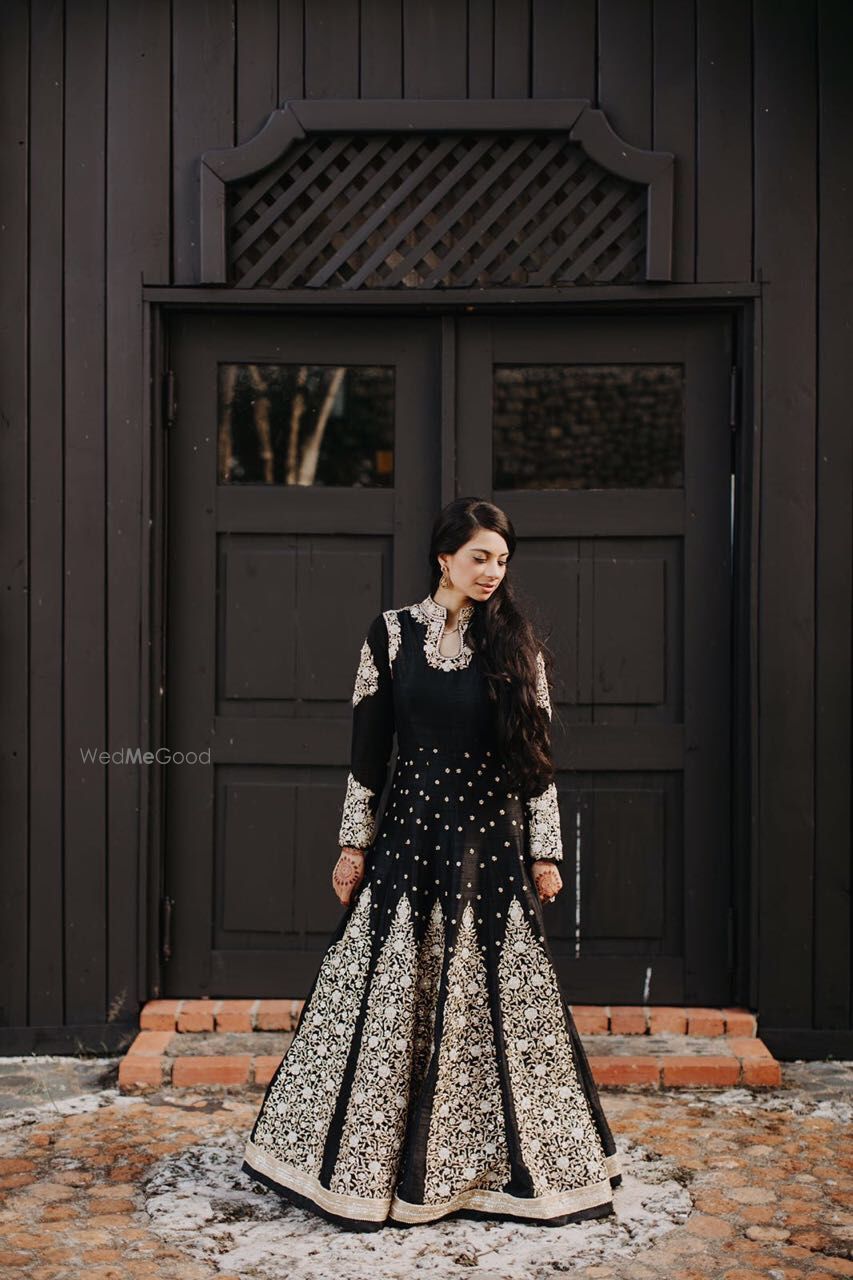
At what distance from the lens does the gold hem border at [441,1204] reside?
3.58m

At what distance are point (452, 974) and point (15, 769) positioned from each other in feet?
7.00

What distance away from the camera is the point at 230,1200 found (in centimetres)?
378

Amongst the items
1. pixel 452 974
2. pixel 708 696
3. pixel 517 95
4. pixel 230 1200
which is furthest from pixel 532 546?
pixel 230 1200

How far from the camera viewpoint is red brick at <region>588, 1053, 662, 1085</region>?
15.6 ft

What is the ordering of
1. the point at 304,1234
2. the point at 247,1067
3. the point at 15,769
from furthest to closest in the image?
the point at 15,769 → the point at 247,1067 → the point at 304,1234

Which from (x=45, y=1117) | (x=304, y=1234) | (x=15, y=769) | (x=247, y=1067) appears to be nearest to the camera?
(x=304, y=1234)

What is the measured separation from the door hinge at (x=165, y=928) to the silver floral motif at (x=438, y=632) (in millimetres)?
1899

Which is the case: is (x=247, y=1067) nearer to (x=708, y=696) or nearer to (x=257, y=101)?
(x=708, y=696)

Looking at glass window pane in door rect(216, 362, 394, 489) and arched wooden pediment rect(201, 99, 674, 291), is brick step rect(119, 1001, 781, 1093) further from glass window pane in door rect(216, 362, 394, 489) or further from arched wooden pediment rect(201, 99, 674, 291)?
arched wooden pediment rect(201, 99, 674, 291)

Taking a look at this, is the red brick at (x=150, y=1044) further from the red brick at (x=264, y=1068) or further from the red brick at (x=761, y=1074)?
the red brick at (x=761, y=1074)

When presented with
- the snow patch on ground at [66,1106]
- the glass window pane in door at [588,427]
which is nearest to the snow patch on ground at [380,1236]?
the snow patch on ground at [66,1106]

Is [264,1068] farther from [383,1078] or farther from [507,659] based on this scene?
[507,659]

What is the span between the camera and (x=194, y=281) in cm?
505

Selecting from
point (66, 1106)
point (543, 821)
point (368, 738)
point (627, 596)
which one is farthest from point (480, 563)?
point (66, 1106)
